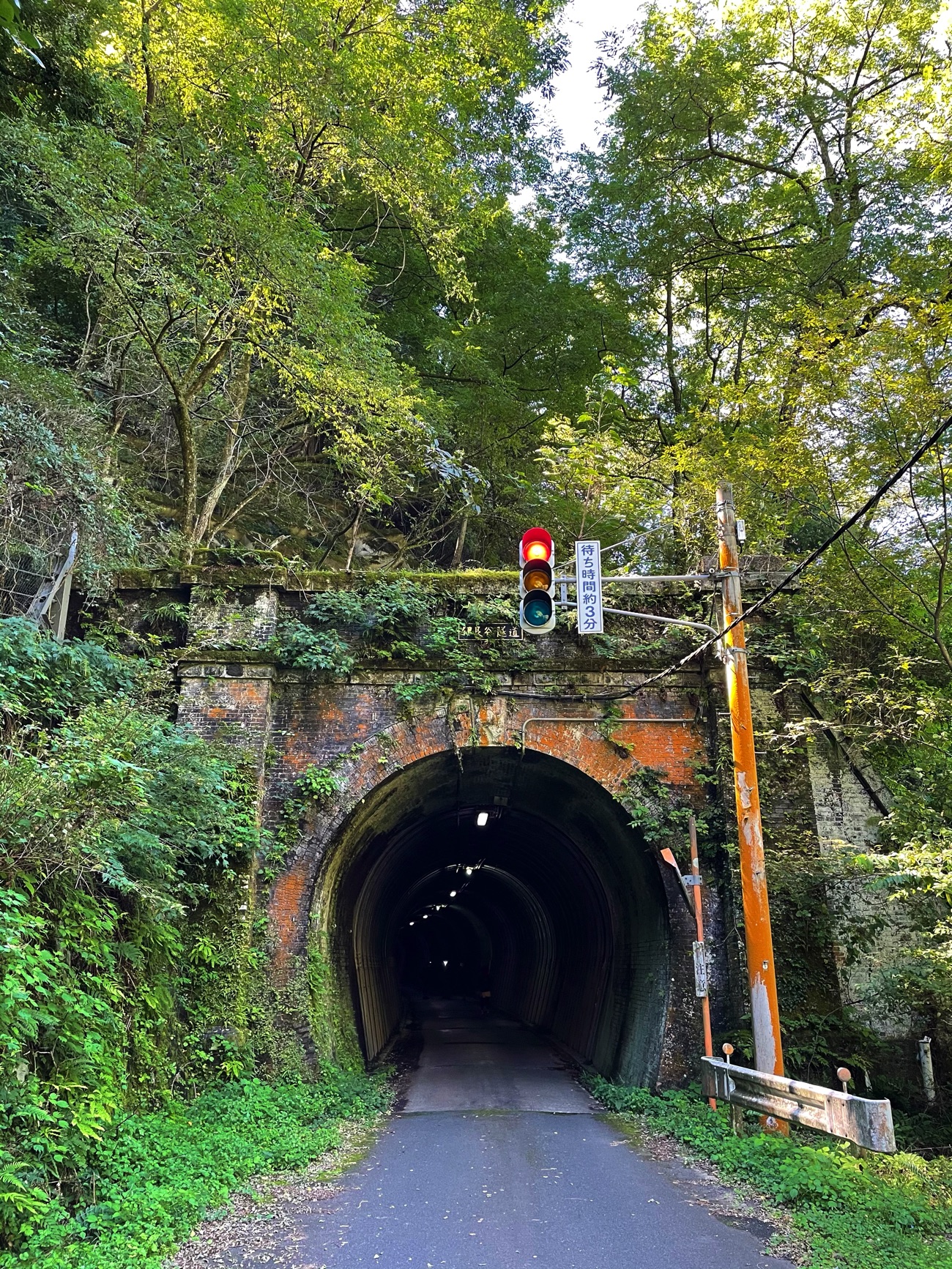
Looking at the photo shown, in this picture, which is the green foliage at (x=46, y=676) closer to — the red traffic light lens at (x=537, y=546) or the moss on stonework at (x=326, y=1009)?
the moss on stonework at (x=326, y=1009)

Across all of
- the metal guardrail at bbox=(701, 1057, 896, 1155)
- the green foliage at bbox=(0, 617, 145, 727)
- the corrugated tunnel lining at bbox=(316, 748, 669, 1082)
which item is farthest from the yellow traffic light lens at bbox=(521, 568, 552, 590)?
the corrugated tunnel lining at bbox=(316, 748, 669, 1082)

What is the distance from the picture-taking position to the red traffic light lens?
6465 millimetres

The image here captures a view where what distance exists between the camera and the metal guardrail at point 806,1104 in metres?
4.95

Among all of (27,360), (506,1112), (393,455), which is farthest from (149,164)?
(506,1112)

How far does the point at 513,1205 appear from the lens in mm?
6070

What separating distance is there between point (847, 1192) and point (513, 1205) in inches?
92.0

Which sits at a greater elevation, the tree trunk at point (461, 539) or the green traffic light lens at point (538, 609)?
the tree trunk at point (461, 539)

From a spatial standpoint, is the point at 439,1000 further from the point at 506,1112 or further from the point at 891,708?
the point at 891,708

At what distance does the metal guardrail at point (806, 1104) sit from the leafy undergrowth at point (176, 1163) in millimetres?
3603

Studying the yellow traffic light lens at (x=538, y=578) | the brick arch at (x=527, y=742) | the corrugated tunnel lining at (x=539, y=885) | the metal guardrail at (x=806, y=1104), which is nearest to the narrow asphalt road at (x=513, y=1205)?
the metal guardrail at (x=806, y=1104)

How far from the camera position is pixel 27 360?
850 cm

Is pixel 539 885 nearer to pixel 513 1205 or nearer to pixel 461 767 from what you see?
pixel 461 767

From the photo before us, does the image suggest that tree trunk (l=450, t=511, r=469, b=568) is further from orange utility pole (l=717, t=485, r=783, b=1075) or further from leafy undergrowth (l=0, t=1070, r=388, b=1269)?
leafy undergrowth (l=0, t=1070, r=388, b=1269)

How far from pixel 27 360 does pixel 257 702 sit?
4369mm
